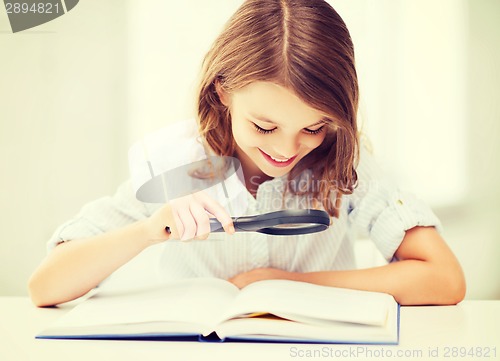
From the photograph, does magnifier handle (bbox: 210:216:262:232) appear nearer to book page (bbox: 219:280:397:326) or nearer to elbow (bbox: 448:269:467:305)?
book page (bbox: 219:280:397:326)

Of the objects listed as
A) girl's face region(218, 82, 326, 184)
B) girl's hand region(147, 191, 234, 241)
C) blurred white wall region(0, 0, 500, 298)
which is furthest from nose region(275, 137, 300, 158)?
blurred white wall region(0, 0, 500, 298)

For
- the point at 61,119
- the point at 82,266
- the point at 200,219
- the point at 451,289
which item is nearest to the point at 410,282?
the point at 451,289

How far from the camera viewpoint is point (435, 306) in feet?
2.85

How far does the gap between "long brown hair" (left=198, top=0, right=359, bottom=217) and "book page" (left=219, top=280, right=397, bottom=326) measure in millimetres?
228

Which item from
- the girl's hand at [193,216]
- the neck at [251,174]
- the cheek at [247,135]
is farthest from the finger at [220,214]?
the neck at [251,174]

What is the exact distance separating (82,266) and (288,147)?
341mm

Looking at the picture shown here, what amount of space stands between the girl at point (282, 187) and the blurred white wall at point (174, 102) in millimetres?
476

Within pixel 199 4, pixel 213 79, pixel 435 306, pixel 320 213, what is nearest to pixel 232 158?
pixel 213 79

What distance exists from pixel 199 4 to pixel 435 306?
94 centimetres

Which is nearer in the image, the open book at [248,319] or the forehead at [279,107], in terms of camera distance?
the open book at [248,319]

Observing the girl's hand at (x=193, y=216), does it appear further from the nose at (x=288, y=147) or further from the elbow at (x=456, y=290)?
the elbow at (x=456, y=290)

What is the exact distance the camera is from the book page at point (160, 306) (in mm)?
A: 688

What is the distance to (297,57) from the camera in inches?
32.0

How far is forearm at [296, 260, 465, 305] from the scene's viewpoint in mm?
869
